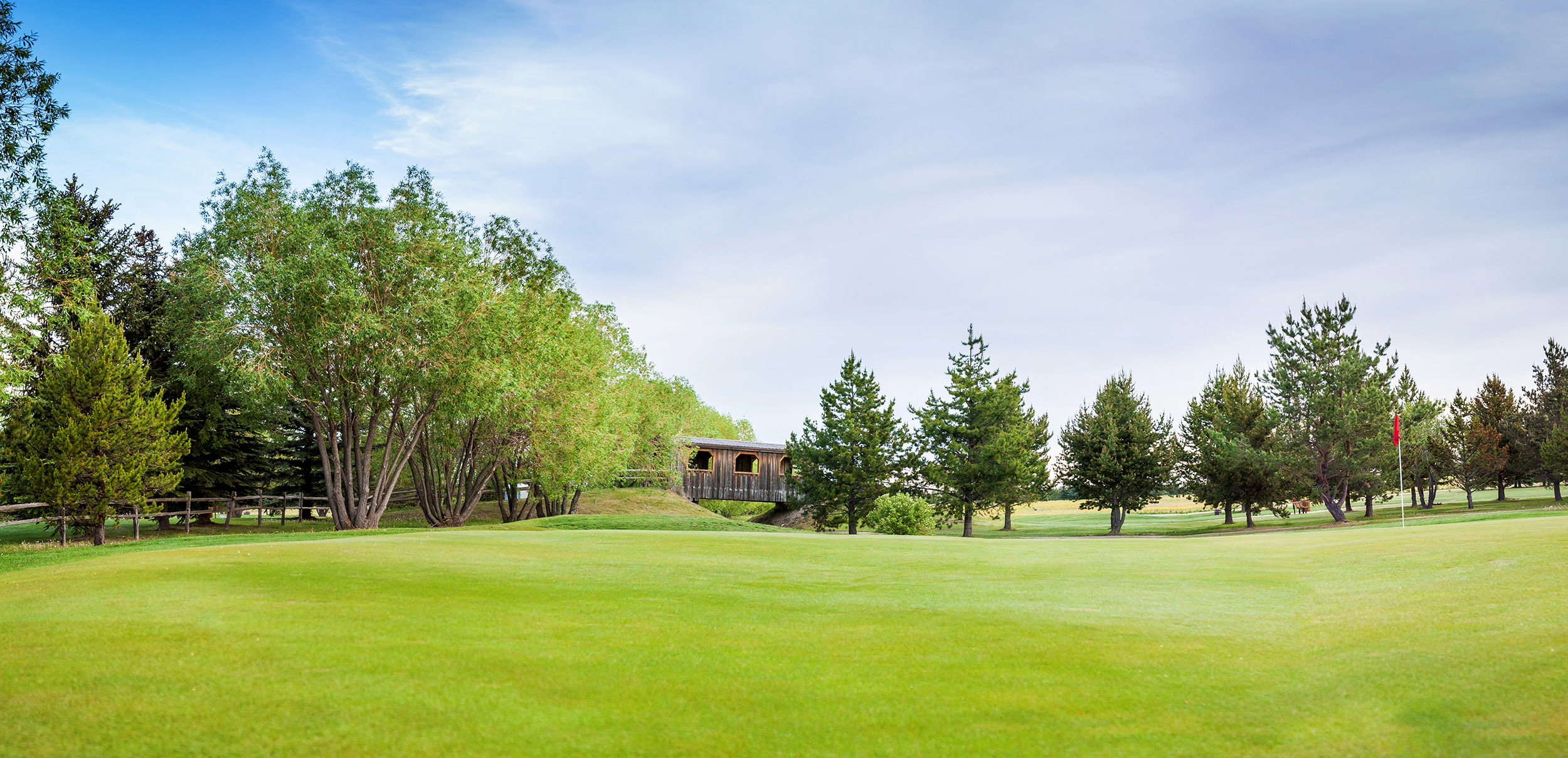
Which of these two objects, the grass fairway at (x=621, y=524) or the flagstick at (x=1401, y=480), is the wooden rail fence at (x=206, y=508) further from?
the flagstick at (x=1401, y=480)

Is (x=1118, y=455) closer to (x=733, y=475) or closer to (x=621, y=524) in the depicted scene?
(x=733, y=475)

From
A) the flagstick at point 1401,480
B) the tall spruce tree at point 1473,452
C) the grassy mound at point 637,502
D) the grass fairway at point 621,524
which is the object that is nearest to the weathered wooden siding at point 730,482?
the grassy mound at point 637,502

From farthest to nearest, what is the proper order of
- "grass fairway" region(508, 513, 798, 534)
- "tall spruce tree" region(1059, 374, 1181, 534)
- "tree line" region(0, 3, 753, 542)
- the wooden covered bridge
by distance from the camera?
the wooden covered bridge
"tall spruce tree" region(1059, 374, 1181, 534)
"grass fairway" region(508, 513, 798, 534)
"tree line" region(0, 3, 753, 542)

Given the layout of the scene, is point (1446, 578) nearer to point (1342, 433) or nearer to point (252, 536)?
point (252, 536)

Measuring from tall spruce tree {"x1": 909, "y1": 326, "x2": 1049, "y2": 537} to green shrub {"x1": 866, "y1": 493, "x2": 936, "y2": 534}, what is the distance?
10.8 m

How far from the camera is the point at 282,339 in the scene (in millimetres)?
27703

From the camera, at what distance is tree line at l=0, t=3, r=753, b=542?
22.5 metres

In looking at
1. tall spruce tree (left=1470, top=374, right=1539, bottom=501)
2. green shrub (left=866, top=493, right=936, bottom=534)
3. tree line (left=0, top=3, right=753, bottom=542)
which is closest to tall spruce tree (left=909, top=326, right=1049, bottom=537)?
green shrub (left=866, top=493, right=936, bottom=534)

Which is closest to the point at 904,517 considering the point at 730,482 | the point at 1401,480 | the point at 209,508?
the point at 1401,480

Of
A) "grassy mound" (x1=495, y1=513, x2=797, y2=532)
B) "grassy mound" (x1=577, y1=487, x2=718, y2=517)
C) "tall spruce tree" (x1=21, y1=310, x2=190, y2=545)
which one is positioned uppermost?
"tall spruce tree" (x1=21, y1=310, x2=190, y2=545)

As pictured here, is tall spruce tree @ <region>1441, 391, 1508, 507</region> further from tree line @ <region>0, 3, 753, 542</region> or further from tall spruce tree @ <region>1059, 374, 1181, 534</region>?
tree line @ <region>0, 3, 753, 542</region>

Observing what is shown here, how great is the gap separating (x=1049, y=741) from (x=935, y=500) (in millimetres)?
45100

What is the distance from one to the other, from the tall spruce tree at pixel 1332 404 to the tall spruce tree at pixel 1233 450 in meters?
1.23

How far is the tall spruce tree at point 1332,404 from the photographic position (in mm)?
42625
